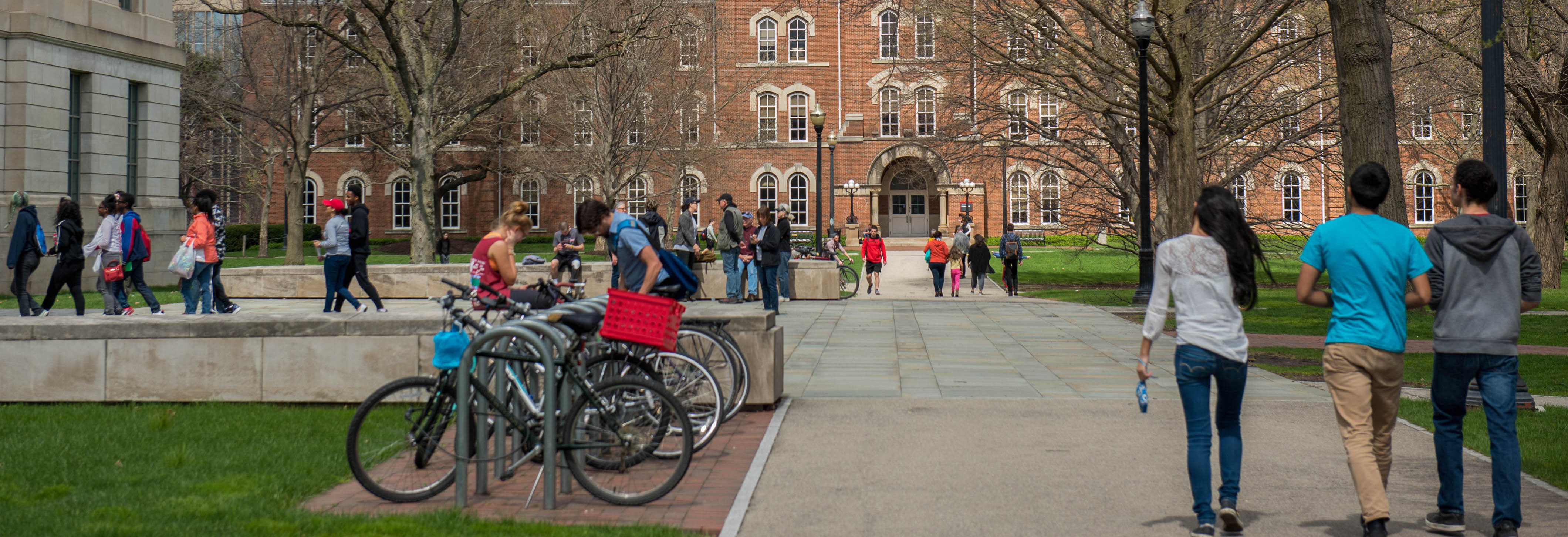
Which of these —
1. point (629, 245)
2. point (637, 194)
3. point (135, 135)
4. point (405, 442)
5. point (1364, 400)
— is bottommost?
point (405, 442)

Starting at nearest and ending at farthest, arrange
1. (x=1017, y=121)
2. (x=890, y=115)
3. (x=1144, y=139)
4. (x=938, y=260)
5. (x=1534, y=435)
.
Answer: (x=1534, y=435)
(x=1144, y=139)
(x=938, y=260)
(x=1017, y=121)
(x=890, y=115)

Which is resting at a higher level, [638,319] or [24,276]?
[24,276]

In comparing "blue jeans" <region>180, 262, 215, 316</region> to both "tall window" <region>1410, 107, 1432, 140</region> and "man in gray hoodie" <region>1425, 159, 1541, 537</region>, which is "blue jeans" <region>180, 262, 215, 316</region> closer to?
"man in gray hoodie" <region>1425, 159, 1541, 537</region>

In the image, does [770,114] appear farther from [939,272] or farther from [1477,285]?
[1477,285]

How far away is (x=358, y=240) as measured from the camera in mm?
14914

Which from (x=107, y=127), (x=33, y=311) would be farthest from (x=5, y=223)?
(x=33, y=311)

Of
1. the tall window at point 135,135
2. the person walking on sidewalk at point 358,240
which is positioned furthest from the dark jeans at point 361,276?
the tall window at point 135,135

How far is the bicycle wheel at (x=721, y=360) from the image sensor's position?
26.4 feet

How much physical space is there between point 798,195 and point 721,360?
158 feet

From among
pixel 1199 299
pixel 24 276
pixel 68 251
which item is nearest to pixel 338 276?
pixel 68 251

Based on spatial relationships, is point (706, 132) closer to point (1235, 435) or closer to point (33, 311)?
point (33, 311)

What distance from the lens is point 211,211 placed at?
15.1 m

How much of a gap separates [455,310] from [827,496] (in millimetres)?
2105

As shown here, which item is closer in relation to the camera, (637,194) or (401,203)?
(637,194)
